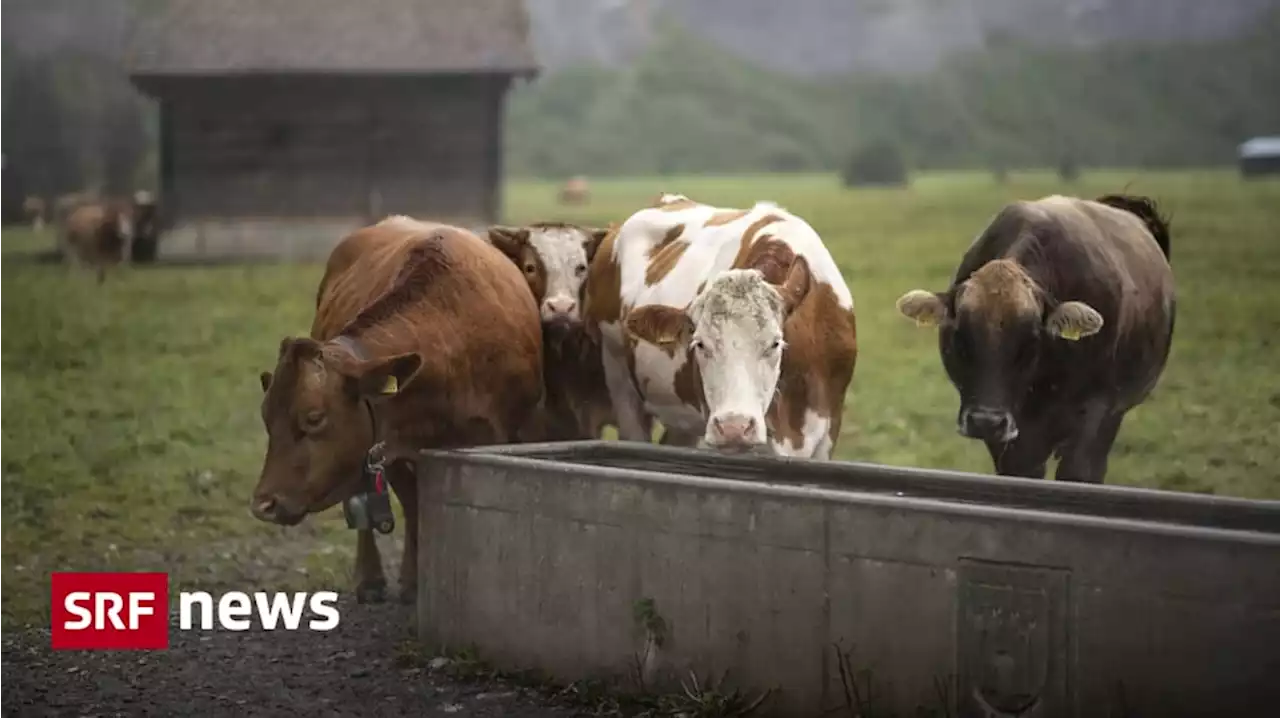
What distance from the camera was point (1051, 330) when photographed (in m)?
7.24

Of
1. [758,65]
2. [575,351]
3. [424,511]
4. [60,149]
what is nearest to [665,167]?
[758,65]

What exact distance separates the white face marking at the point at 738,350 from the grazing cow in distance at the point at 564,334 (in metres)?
1.69

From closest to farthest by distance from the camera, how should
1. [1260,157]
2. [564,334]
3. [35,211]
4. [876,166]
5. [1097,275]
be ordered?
[1097,275]
[564,334]
[1260,157]
[35,211]
[876,166]

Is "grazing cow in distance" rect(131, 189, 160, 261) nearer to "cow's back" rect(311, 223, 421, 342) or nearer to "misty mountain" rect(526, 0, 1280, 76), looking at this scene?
"misty mountain" rect(526, 0, 1280, 76)

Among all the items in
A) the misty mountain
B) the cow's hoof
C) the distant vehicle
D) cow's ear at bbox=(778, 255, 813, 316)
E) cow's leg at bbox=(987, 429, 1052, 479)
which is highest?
the misty mountain

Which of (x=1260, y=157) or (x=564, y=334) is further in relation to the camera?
(x=1260, y=157)

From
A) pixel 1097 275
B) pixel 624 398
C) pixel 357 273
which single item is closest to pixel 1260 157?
pixel 1097 275

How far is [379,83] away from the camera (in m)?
22.2

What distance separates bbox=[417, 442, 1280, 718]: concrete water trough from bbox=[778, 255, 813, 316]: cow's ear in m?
0.69

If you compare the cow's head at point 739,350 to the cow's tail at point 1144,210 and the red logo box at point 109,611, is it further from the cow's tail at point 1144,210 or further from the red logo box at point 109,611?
the cow's tail at point 1144,210

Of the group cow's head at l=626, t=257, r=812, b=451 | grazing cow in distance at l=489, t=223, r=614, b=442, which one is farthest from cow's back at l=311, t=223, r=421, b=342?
cow's head at l=626, t=257, r=812, b=451

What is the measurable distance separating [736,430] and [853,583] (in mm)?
1211

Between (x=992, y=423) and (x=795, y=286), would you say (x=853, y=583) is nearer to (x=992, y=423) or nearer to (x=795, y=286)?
(x=795, y=286)

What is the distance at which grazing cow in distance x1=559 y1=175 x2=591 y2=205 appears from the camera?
21809 millimetres
